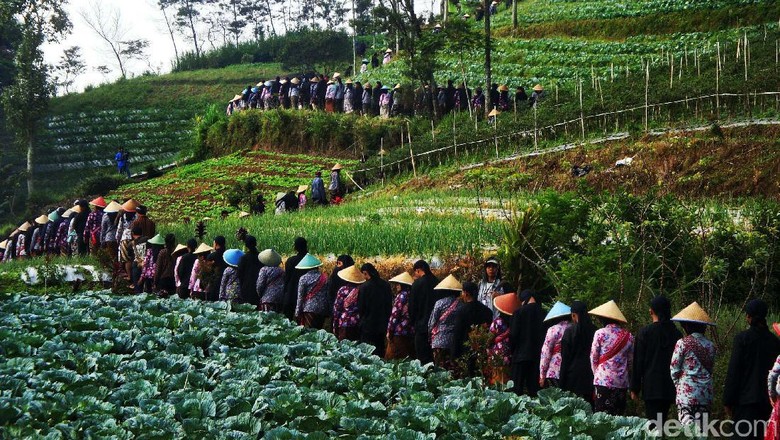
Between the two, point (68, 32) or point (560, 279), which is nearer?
point (560, 279)

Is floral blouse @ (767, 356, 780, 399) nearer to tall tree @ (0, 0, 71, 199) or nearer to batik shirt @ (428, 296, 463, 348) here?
batik shirt @ (428, 296, 463, 348)

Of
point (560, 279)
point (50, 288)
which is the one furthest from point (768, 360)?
point (50, 288)

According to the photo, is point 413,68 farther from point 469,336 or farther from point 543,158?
point 469,336

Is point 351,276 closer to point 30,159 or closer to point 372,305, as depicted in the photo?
point 372,305

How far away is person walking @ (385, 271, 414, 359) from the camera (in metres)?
12.9

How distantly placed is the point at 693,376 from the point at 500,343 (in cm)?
241

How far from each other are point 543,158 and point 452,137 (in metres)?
4.24

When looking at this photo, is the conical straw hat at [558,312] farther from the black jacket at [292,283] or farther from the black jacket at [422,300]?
the black jacket at [292,283]

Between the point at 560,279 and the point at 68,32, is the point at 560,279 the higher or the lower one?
the lower one

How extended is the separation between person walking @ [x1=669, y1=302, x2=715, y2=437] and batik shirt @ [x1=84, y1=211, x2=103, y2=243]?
14.6 metres

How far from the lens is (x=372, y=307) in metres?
13.2

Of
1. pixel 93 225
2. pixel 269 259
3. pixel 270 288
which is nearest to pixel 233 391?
pixel 270 288

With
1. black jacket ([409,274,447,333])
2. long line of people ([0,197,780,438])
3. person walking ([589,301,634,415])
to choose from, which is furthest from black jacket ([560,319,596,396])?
black jacket ([409,274,447,333])

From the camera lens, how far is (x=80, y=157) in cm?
4759
